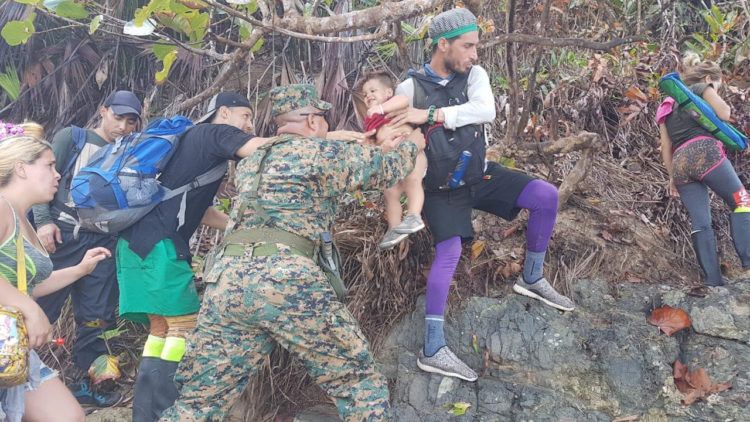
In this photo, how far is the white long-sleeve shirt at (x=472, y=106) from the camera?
12.2ft

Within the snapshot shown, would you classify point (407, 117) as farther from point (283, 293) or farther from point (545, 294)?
point (545, 294)

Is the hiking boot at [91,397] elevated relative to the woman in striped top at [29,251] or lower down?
lower down

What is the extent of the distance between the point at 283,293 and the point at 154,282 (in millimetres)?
1085

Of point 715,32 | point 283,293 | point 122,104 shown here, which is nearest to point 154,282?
point 283,293

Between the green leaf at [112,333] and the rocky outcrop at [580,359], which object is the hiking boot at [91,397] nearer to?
the green leaf at [112,333]

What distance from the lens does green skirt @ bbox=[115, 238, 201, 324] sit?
12.0 ft

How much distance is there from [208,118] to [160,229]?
2.57 ft

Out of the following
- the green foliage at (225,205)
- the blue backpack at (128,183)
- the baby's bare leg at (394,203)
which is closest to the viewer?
the blue backpack at (128,183)

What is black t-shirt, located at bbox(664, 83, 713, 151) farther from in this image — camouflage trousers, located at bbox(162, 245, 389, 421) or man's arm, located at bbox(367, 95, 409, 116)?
camouflage trousers, located at bbox(162, 245, 389, 421)

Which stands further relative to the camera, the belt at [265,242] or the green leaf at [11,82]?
the green leaf at [11,82]

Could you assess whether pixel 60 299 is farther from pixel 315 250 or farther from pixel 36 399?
pixel 315 250

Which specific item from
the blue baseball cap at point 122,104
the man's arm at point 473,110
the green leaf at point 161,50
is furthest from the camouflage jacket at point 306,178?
the blue baseball cap at point 122,104

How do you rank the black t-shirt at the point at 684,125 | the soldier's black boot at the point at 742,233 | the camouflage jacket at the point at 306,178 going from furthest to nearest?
the black t-shirt at the point at 684,125 → the soldier's black boot at the point at 742,233 → the camouflage jacket at the point at 306,178

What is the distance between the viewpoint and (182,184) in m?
3.72
